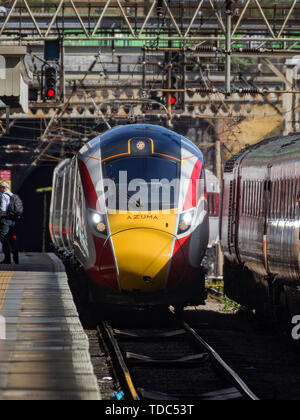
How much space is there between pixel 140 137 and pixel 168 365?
5.11 metres

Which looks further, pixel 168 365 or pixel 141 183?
pixel 141 183

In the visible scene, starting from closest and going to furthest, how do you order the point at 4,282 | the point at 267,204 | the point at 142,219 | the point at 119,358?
the point at 119,358 < the point at 142,219 < the point at 4,282 < the point at 267,204

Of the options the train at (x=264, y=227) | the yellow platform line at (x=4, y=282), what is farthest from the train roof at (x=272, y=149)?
the yellow platform line at (x=4, y=282)

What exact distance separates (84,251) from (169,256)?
1716 mm

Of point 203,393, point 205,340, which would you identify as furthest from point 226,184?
point 203,393

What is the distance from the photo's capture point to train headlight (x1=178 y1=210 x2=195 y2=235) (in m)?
17.2

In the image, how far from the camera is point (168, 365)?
1416 cm

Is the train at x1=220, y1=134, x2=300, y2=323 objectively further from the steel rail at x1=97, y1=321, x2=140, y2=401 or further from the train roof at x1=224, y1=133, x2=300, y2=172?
the steel rail at x1=97, y1=321, x2=140, y2=401

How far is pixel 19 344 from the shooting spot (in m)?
10.2
